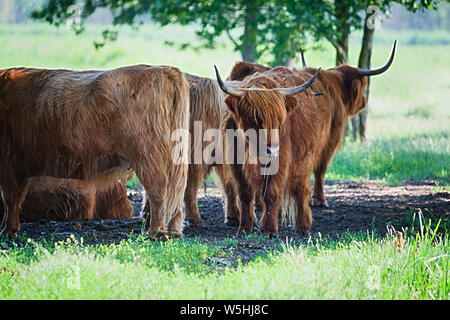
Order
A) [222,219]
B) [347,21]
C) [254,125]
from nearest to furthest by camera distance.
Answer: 1. [254,125]
2. [222,219]
3. [347,21]

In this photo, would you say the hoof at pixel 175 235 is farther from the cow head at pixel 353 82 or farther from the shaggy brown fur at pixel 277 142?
the cow head at pixel 353 82

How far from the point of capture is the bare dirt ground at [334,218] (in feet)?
17.2

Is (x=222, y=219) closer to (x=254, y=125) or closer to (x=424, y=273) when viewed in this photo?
(x=254, y=125)

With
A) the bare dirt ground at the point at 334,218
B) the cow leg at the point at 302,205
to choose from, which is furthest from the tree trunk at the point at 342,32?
the cow leg at the point at 302,205

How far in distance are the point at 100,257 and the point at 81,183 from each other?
4.19ft

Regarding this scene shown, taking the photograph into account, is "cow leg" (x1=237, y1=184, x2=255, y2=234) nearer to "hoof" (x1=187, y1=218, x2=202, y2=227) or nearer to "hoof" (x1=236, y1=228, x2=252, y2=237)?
"hoof" (x1=236, y1=228, x2=252, y2=237)

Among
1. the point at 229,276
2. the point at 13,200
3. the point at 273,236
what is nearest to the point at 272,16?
the point at 273,236

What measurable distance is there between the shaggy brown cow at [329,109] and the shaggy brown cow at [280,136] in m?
0.59

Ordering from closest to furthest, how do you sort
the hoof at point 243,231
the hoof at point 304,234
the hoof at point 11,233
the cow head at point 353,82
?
the hoof at point 11,233 → the hoof at point 243,231 → the hoof at point 304,234 → the cow head at point 353,82

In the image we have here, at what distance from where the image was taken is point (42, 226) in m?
5.55

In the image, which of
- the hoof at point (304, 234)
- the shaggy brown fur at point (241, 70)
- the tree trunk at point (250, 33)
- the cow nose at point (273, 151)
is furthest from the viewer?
the tree trunk at point (250, 33)

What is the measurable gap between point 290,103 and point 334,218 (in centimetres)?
156

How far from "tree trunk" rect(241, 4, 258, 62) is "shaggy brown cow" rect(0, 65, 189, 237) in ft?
22.5
